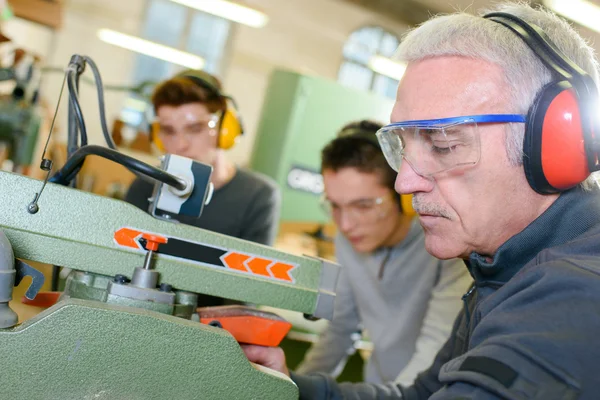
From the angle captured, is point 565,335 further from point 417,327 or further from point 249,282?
point 417,327

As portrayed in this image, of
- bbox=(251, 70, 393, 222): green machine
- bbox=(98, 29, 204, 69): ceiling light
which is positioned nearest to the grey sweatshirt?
bbox=(251, 70, 393, 222): green machine

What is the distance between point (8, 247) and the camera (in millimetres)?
750

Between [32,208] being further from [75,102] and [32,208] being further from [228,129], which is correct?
[228,129]

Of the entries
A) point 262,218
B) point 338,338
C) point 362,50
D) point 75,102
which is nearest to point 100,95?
point 75,102

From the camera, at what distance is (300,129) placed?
13.0 ft

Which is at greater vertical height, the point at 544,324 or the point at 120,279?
the point at 544,324

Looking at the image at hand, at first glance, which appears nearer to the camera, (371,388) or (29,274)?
(29,274)

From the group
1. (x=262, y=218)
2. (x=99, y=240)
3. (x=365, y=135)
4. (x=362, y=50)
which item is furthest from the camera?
(x=362, y=50)

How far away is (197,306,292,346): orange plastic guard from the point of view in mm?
976

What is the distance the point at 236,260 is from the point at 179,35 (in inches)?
316

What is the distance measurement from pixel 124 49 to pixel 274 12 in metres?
2.16

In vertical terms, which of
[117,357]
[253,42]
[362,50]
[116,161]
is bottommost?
[117,357]

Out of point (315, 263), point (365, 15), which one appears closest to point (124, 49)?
point (365, 15)

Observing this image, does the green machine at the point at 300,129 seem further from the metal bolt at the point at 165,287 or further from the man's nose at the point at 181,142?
the metal bolt at the point at 165,287
